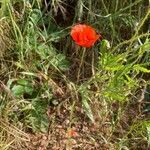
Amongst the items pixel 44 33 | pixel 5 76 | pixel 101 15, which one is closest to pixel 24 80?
pixel 5 76

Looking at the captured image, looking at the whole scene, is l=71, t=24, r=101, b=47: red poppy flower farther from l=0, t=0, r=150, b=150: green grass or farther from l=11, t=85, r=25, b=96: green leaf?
l=11, t=85, r=25, b=96: green leaf

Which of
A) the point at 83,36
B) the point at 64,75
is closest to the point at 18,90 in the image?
the point at 64,75

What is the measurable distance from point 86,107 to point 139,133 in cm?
21

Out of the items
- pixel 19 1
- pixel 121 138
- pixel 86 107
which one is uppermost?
pixel 19 1

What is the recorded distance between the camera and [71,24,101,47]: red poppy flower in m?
1.59

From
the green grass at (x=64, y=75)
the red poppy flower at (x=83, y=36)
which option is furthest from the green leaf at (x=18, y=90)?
the red poppy flower at (x=83, y=36)

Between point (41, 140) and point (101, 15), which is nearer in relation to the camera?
point (41, 140)

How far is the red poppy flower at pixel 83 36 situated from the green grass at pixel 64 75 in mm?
93

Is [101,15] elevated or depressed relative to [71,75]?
elevated

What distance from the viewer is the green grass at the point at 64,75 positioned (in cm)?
172

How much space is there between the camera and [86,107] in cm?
176

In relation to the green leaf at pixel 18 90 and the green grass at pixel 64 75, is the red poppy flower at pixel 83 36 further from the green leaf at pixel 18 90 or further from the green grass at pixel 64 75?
the green leaf at pixel 18 90

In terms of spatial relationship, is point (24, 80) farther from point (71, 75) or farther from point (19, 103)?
point (71, 75)

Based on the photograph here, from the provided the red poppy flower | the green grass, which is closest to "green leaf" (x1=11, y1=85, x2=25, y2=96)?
the green grass
